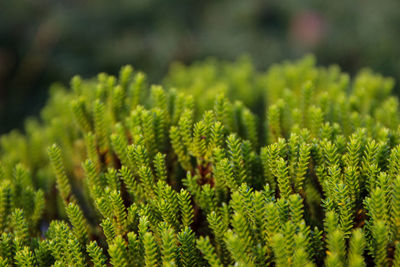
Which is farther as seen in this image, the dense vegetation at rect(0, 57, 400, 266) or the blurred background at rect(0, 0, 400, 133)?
the blurred background at rect(0, 0, 400, 133)

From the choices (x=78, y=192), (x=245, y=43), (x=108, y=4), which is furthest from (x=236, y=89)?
(x=108, y=4)

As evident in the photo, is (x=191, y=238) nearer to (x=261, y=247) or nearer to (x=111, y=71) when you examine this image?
(x=261, y=247)

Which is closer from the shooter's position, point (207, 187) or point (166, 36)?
point (207, 187)

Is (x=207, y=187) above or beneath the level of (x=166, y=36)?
above

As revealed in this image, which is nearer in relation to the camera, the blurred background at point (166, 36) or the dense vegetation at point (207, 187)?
the dense vegetation at point (207, 187)
